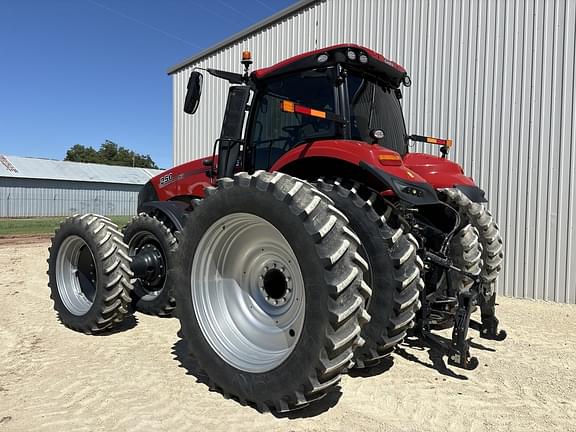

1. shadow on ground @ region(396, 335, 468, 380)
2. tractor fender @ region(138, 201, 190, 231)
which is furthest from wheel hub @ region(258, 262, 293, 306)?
tractor fender @ region(138, 201, 190, 231)

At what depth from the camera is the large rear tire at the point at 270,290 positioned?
8.47 ft

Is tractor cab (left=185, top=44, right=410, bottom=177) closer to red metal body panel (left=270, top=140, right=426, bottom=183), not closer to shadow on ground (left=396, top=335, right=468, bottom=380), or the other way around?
red metal body panel (left=270, top=140, right=426, bottom=183)

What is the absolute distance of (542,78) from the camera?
6.56 metres

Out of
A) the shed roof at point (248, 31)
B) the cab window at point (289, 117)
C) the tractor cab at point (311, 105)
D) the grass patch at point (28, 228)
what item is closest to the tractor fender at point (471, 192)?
the tractor cab at point (311, 105)

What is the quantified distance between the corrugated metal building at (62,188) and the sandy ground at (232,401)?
32445mm

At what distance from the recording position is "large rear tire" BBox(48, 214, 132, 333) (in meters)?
4.30

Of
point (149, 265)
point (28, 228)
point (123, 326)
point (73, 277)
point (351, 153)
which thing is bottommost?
point (28, 228)

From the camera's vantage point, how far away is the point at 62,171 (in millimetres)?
35562

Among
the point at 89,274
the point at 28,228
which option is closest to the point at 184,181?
the point at 89,274

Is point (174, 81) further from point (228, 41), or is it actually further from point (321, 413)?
point (321, 413)

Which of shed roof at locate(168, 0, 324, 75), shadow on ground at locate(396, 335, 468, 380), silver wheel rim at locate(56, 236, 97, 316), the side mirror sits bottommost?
shadow on ground at locate(396, 335, 468, 380)

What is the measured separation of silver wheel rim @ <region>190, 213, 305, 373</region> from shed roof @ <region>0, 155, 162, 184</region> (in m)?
34.4

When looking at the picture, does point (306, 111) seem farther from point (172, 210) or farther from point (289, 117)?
point (172, 210)

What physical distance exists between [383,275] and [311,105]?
5.52 ft
